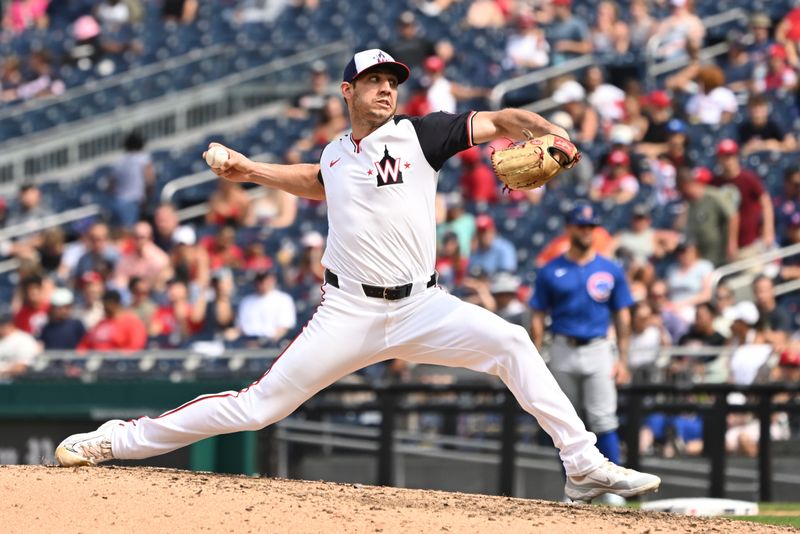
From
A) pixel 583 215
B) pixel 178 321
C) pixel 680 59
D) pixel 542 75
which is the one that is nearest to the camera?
pixel 583 215

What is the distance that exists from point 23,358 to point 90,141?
20.8 ft

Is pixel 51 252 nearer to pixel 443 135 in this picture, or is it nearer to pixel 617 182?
pixel 617 182

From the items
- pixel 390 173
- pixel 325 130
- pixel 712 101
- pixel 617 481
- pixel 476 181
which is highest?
pixel 712 101

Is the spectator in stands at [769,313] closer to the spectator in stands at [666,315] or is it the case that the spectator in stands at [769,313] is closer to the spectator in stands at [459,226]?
the spectator in stands at [666,315]

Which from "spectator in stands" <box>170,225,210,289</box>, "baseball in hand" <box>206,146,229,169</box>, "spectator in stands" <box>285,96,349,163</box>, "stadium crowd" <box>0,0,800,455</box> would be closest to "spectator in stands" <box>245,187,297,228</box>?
"stadium crowd" <box>0,0,800,455</box>

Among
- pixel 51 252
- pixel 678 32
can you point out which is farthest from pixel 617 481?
pixel 678 32

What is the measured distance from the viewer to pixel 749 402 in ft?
36.7

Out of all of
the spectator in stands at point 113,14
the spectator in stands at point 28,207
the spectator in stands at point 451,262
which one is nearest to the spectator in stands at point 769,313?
the spectator in stands at point 451,262

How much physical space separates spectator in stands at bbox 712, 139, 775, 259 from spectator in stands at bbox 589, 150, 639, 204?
37.6 inches

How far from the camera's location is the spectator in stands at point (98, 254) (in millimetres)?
14750

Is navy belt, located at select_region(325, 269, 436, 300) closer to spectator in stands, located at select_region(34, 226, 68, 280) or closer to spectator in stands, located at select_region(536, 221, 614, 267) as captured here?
spectator in stands, located at select_region(536, 221, 614, 267)

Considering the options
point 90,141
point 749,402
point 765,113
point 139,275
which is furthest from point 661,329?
point 90,141

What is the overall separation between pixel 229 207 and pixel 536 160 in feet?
30.4

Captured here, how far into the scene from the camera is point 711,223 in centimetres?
1317
